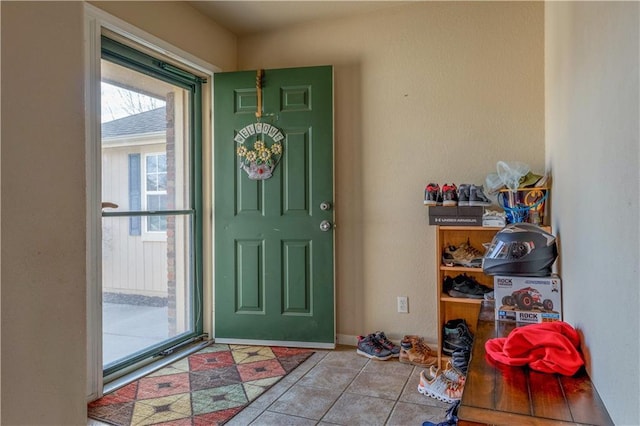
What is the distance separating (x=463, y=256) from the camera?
101 inches

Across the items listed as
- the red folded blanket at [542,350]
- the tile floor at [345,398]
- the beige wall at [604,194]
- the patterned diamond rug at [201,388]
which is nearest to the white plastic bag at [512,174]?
the beige wall at [604,194]

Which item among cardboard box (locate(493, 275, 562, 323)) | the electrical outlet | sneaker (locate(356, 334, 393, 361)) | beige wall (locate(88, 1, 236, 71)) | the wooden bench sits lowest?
sneaker (locate(356, 334, 393, 361))

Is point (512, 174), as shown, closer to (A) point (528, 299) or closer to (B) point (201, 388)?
(A) point (528, 299)

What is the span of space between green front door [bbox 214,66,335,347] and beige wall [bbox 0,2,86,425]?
2.20 meters

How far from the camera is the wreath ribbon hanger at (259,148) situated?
117 inches

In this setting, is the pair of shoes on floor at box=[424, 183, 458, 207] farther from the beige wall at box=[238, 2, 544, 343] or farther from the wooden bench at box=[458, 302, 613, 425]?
the wooden bench at box=[458, 302, 613, 425]

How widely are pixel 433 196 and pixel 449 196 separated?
10cm

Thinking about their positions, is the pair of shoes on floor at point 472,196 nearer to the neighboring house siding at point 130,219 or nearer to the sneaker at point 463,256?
the sneaker at point 463,256

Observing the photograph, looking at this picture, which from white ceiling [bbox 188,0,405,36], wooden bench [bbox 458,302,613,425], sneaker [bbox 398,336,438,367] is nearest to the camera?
→ wooden bench [bbox 458,302,613,425]

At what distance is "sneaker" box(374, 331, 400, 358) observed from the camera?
2.74m

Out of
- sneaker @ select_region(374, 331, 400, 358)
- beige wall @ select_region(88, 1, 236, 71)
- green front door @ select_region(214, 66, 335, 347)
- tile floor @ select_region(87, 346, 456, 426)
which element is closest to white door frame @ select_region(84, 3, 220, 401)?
beige wall @ select_region(88, 1, 236, 71)

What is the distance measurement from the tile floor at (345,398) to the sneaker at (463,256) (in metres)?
0.72

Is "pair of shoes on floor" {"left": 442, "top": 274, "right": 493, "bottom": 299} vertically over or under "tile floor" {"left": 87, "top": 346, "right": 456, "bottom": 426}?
over

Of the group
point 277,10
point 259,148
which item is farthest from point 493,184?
point 277,10
